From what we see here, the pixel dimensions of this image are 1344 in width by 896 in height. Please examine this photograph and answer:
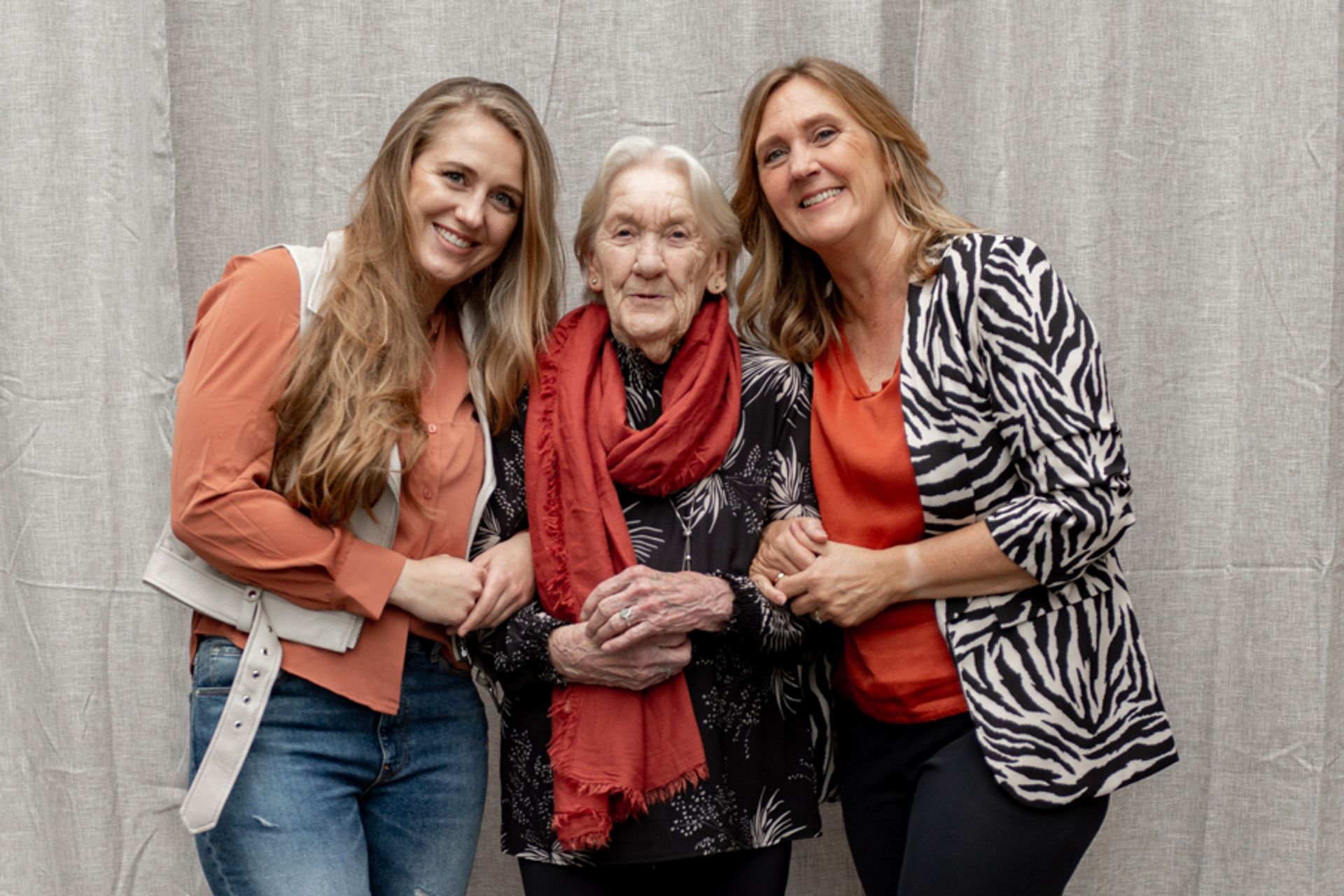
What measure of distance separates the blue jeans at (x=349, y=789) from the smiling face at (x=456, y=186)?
0.60 metres

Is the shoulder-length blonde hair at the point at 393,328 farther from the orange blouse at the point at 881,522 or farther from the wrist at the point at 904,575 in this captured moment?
the wrist at the point at 904,575

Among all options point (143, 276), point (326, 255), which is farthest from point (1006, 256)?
point (143, 276)

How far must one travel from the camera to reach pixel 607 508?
1.65 m

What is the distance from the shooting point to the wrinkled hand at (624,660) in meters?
1.61

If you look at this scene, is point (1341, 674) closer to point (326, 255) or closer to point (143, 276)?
point (326, 255)

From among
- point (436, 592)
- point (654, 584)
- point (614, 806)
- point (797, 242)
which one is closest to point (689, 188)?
point (797, 242)

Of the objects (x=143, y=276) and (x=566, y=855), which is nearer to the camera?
(x=566, y=855)

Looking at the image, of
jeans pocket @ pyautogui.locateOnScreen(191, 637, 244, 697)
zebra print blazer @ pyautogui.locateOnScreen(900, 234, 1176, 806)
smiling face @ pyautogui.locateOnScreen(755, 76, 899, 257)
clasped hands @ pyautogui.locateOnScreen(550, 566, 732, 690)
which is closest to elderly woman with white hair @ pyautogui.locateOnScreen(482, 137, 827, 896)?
clasped hands @ pyautogui.locateOnScreen(550, 566, 732, 690)

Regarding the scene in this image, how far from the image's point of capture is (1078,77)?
2221 millimetres

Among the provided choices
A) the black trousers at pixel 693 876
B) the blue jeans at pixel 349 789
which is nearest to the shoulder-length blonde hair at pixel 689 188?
the blue jeans at pixel 349 789

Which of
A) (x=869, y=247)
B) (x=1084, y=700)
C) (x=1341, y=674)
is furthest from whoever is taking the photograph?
(x=1341, y=674)

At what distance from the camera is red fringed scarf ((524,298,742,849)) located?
62.9 inches

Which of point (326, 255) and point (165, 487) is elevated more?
point (326, 255)

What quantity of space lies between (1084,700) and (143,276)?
1822 mm
